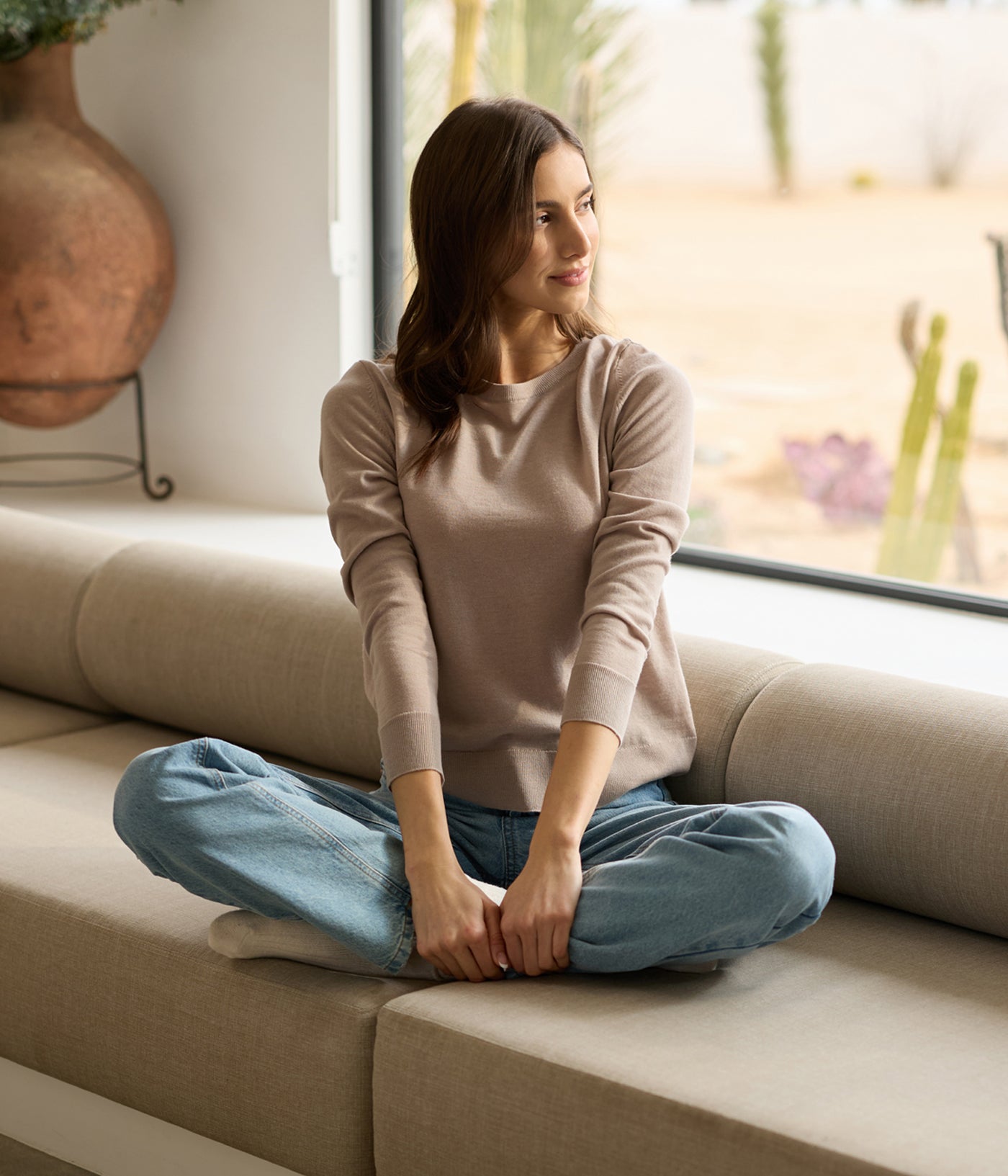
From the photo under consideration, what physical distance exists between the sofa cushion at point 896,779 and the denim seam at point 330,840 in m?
0.43

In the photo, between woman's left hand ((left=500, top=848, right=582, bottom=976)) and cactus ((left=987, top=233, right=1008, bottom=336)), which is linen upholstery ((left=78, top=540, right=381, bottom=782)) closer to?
woman's left hand ((left=500, top=848, right=582, bottom=976))

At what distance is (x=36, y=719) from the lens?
7.38 ft

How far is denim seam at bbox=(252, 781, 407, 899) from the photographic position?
1.41 m

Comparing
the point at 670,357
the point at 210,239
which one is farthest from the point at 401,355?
the point at 210,239

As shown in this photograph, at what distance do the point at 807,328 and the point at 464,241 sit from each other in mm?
1534

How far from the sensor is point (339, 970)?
1.43 meters

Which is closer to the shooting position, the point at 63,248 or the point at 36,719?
the point at 36,719

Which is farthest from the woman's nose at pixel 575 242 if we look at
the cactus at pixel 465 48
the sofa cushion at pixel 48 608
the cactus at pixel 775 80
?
the cactus at pixel 465 48

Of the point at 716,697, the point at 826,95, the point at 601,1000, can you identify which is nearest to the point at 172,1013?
the point at 601,1000

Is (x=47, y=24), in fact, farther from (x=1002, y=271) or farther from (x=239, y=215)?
(x=1002, y=271)

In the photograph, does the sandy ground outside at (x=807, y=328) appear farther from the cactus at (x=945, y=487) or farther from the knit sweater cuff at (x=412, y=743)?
the knit sweater cuff at (x=412, y=743)

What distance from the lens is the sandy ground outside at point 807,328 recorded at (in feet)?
9.17

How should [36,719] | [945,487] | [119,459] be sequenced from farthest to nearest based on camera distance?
[119,459] → [945,487] → [36,719]

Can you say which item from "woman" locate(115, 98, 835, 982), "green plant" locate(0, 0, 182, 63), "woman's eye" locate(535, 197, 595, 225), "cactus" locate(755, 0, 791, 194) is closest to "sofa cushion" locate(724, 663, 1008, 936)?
"woman" locate(115, 98, 835, 982)
